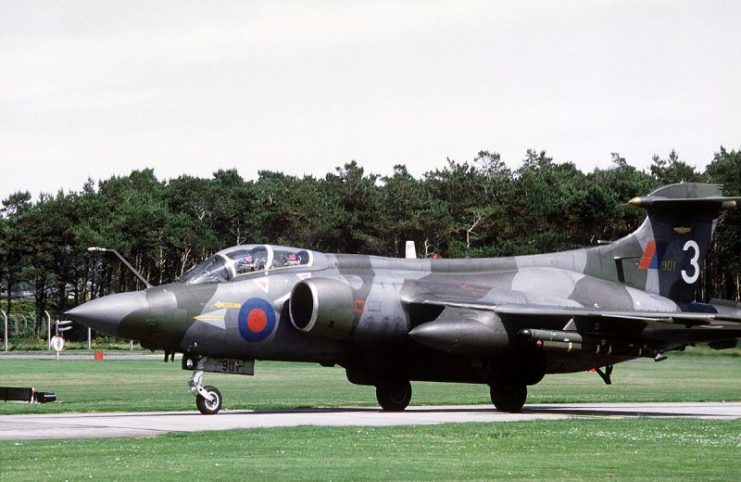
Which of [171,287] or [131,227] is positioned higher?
[131,227]

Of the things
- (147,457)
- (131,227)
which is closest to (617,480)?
(147,457)

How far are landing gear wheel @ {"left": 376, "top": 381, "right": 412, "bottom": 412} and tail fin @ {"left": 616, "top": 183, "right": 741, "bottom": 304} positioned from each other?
22.0ft

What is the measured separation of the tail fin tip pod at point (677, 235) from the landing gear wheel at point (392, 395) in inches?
265

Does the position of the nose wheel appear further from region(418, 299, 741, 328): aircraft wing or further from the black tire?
region(418, 299, 741, 328): aircraft wing

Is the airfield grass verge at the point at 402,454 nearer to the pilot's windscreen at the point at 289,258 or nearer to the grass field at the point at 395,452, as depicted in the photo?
the grass field at the point at 395,452

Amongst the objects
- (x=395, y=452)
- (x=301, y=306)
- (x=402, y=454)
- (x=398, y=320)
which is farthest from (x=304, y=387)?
(x=402, y=454)

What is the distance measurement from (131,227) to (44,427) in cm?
8209

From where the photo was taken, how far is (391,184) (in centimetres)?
10588

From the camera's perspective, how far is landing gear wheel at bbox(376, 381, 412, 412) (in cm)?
2558

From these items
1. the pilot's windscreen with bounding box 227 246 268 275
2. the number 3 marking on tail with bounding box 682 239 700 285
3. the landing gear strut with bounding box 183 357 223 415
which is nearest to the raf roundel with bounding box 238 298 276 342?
the pilot's windscreen with bounding box 227 246 268 275

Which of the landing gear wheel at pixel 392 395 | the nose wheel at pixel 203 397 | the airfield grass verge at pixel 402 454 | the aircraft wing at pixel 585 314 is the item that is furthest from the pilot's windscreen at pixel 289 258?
the airfield grass verge at pixel 402 454

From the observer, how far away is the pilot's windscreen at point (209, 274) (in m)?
23.3

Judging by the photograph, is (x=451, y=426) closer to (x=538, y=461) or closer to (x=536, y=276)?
(x=538, y=461)

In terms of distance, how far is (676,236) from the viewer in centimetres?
2878
